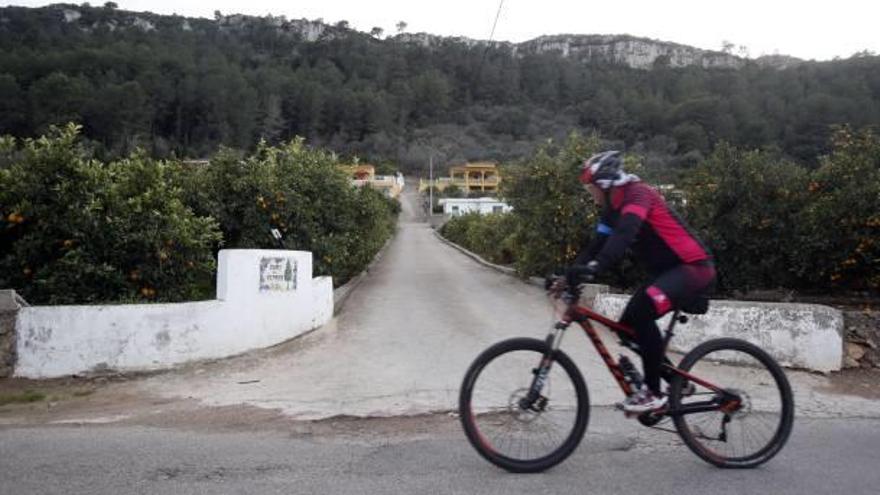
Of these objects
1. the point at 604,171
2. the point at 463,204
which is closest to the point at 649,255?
the point at 604,171

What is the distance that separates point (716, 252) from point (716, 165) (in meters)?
1.43

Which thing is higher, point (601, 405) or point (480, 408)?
point (480, 408)

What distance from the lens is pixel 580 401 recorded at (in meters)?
4.07

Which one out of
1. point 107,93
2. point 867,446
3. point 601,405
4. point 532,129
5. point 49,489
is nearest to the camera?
point 49,489

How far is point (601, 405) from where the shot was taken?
575 cm

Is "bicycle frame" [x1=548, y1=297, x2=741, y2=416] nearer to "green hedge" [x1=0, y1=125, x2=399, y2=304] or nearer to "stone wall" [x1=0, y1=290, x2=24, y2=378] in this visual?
"green hedge" [x1=0, y1=125, x2=399, y2=304]

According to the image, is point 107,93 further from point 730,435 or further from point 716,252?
point 730,435

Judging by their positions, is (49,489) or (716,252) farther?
(716,252)

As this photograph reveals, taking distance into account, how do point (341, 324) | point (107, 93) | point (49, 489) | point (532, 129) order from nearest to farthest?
point (49, 489) → point (341, 324) → point (107, 93) → point (532, 129)

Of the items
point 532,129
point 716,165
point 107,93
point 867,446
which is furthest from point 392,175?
point 867,446

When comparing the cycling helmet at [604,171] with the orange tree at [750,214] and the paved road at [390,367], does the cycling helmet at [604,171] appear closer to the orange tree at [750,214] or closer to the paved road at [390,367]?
the paved road at [390,367]

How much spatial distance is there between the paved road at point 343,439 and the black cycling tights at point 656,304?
1.97 feet

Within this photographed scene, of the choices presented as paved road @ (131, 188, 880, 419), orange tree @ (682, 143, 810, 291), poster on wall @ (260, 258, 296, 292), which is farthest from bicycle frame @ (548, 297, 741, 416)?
orange tree @ (682, 143, 810, 291)

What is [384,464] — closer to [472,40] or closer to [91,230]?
[91,230]
